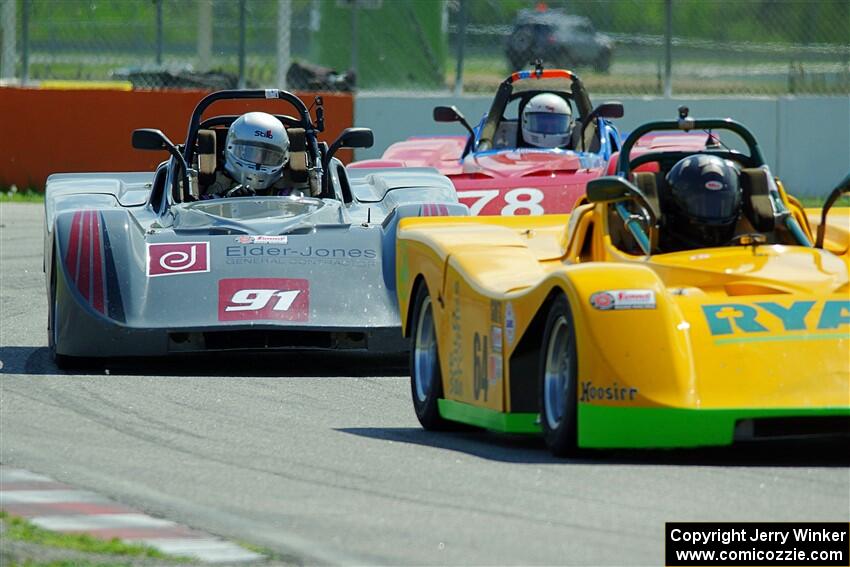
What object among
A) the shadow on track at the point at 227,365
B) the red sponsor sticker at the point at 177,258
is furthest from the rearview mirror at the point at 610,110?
the red sponsor sticker at the point at 177,258

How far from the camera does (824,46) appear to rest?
22.6m

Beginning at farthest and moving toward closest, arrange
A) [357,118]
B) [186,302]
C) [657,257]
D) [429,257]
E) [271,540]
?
[357,118]
[186,302]
[429,257]
[657,257]
[271,540]

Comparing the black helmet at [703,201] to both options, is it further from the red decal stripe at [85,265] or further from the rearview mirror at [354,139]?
the rearview mirror at [354,139]

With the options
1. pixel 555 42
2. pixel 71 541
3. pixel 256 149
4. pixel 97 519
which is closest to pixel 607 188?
pixel 97 519

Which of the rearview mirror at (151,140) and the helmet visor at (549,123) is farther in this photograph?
the helmet visor at (549,123)

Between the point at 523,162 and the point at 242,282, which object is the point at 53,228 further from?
the point at 523,162

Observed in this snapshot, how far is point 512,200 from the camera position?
15445 mm

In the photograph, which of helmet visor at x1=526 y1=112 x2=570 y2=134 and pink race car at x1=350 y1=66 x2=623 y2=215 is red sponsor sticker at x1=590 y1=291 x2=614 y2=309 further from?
helmet visor at x1=526 y1=112 x2=570 y2=134

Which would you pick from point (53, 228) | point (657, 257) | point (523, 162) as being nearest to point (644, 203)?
point (657, 257)

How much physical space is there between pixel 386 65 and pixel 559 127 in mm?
5498

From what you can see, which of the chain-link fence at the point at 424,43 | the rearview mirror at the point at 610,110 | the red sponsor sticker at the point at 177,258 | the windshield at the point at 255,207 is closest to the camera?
the red sponsor sticker at the point at 177,258

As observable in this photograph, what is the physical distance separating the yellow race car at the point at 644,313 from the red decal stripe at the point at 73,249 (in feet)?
6.83

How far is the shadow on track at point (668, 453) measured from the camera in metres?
6.83

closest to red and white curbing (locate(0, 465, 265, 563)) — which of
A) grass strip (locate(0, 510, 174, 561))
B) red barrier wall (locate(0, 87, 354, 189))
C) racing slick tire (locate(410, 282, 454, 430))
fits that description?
grass strip (locate(0, 510, 174, 561))
